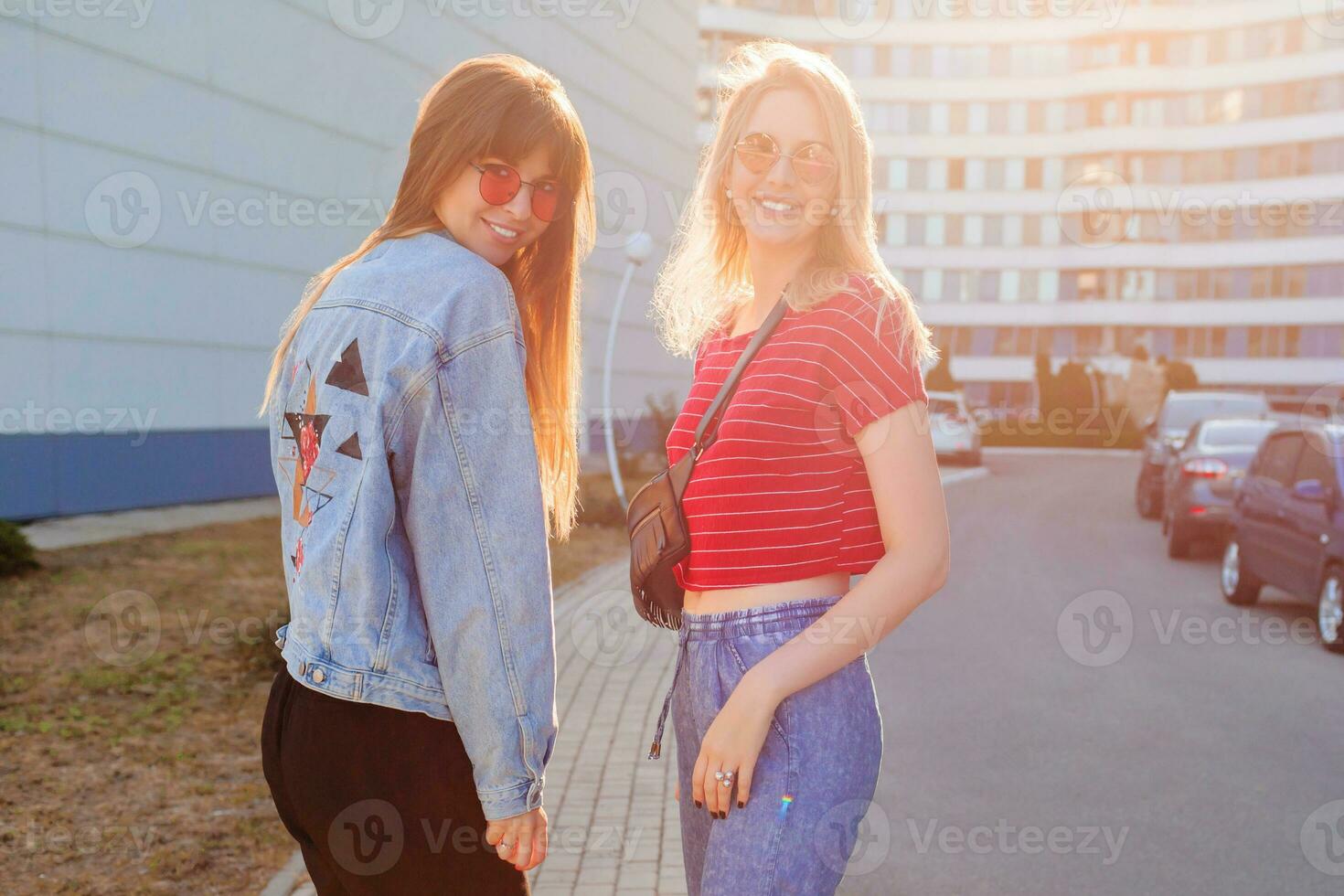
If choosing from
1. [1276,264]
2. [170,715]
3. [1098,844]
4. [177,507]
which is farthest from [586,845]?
[1276,264]

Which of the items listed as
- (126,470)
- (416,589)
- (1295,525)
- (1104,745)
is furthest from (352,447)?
(126,470)

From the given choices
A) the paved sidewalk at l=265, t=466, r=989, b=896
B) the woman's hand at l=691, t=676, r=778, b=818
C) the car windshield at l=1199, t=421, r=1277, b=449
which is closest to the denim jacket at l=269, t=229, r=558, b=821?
the woman's hand at l=691, t=676, r=778, b=818

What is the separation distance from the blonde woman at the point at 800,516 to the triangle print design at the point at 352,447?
2.01 feet

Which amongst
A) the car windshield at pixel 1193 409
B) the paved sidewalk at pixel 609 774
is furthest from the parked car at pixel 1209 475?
the paved sidewalk at pixel 609 774

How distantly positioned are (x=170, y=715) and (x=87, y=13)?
9.72 m

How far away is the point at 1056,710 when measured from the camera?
696 cm

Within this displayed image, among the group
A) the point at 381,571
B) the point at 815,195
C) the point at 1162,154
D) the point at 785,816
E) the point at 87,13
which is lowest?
the point at 785,816

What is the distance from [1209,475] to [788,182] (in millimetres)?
12242

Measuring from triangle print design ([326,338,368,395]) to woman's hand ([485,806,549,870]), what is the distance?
67 cm

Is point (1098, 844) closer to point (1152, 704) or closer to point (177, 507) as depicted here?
point (1152, 704)

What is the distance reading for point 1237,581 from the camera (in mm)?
10570

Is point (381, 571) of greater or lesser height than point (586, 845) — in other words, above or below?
above

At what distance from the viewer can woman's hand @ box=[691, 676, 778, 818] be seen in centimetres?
194

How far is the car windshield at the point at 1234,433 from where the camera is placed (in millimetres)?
13874
